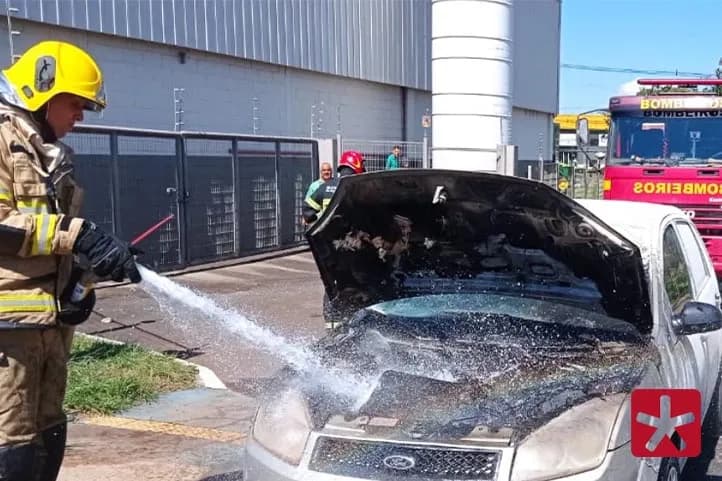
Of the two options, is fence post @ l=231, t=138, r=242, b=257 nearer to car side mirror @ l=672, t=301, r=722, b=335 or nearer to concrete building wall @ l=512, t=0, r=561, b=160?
car side mirror @ l=672, t=301, r=722, b=335

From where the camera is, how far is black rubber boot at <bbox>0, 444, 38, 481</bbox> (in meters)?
3.23

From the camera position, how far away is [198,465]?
186 inches

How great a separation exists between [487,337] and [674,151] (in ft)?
24.9

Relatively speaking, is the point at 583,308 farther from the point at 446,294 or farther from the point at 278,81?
the point at 278,81

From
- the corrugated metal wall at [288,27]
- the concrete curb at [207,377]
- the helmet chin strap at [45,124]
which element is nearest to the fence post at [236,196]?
the corrugated metal wall at [288,27]

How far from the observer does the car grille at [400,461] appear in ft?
9.83

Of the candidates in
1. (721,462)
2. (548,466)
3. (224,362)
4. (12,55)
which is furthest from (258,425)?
(12,55)

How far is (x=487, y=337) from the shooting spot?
4211mm

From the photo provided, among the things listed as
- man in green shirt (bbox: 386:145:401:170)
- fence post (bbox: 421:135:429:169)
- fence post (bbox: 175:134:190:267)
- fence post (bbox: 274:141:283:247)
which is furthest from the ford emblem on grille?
fence post (bbox: 421:135:429:169)

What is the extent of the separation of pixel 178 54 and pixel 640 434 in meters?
12.3

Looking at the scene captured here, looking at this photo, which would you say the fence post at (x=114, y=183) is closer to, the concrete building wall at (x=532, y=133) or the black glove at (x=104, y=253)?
the black glove at (x=104, y=253)

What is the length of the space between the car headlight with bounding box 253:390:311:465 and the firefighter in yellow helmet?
0.81 metres

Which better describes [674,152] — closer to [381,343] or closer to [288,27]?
[381,343]

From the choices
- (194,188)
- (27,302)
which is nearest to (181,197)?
(194,188)
